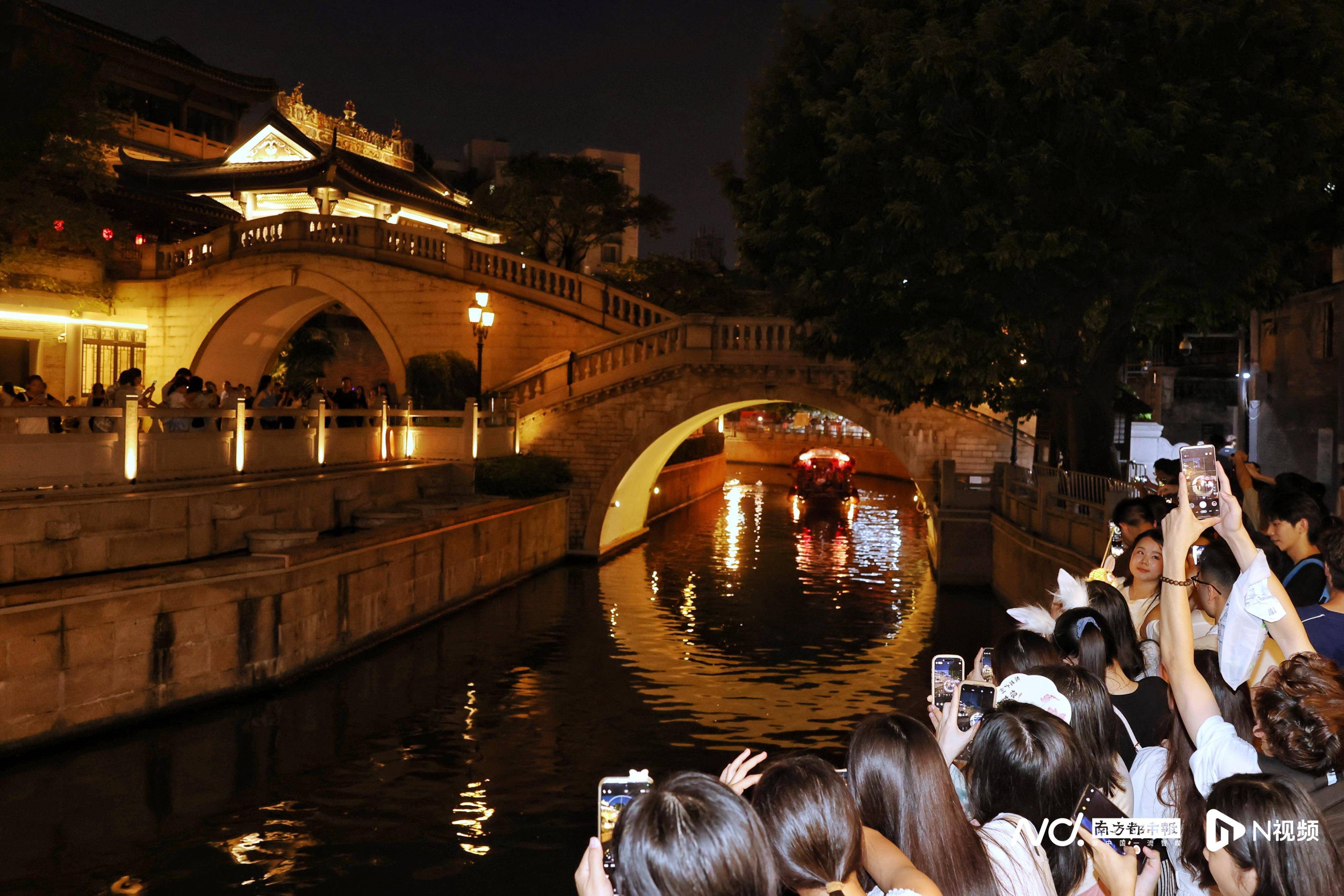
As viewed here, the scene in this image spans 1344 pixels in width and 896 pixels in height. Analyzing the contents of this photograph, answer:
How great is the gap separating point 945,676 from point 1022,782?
1128 mm

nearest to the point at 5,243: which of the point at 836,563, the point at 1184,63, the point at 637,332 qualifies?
the point at 637,332

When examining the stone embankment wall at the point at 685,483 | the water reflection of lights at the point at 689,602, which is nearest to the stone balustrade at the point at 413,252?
the stone embankment wall at the point at 685,483

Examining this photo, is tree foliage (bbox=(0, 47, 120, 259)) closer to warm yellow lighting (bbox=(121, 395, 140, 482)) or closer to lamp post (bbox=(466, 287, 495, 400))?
lamp post (bbox=(466, 287, 495, 400))

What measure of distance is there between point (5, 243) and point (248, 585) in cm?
1325

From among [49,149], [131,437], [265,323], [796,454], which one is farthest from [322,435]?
[796,454]

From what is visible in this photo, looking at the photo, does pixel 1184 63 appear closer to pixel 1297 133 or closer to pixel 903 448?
pixel 1297 133

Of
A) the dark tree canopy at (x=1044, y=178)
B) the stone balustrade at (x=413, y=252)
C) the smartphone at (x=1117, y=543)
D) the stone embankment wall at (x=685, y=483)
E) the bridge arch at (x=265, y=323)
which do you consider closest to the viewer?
the smartphone at (x=1117, y=543)

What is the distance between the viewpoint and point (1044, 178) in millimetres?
13680

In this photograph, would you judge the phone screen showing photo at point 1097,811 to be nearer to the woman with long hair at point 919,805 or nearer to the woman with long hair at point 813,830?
the woman with long hair at point 919,805

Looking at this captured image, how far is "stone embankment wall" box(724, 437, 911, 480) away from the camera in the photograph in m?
48.3

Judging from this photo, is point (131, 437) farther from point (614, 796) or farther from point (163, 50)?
point (163, 50)

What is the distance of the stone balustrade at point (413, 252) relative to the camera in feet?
83.5

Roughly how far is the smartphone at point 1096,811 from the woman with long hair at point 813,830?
57cm

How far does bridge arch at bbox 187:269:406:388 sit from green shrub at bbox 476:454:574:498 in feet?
20.4
